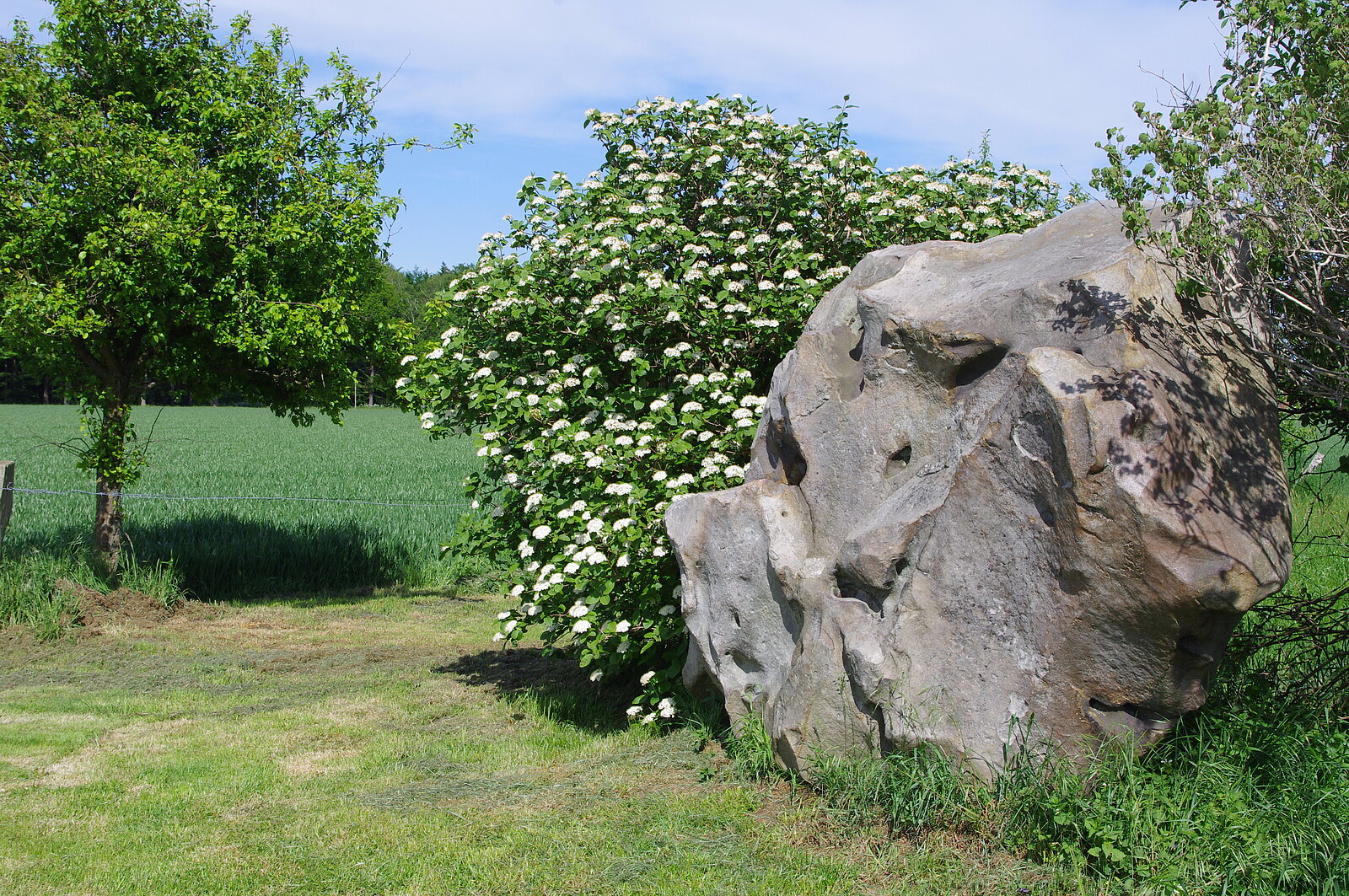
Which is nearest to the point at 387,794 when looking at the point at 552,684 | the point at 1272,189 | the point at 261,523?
the point at 552,684

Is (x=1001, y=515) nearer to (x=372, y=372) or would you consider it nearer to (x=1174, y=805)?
(x=1174, y=805)

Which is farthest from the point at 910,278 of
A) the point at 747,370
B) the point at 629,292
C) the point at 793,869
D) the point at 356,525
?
the point at 356,525

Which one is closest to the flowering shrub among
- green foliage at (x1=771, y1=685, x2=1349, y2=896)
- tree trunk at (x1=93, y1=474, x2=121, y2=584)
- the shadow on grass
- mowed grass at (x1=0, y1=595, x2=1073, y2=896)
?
the shadow on grass

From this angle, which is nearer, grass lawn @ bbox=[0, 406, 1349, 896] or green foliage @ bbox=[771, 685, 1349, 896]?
green foliage @ bbox=[771, 685, 1349, 896]

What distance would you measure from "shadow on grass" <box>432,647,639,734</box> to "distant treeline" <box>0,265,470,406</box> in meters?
2.50

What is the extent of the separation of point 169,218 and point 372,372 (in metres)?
4.26

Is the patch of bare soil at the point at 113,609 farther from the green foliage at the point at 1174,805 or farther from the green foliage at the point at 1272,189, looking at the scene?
the green foliage at the point at 1272,189

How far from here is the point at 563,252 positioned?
312 inches

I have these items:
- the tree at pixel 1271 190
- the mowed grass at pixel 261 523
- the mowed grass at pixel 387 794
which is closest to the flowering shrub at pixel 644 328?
the mowed grass at pixel 387 794

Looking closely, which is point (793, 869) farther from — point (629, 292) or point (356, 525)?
point (356, 525)

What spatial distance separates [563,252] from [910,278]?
316 centimetres

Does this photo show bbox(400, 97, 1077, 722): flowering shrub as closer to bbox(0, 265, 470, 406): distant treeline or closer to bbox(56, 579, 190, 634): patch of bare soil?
bbox(0, 265, 470, 406): distant treeline

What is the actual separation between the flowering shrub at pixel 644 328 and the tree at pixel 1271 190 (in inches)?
119

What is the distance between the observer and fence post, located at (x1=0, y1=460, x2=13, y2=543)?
390 inches
